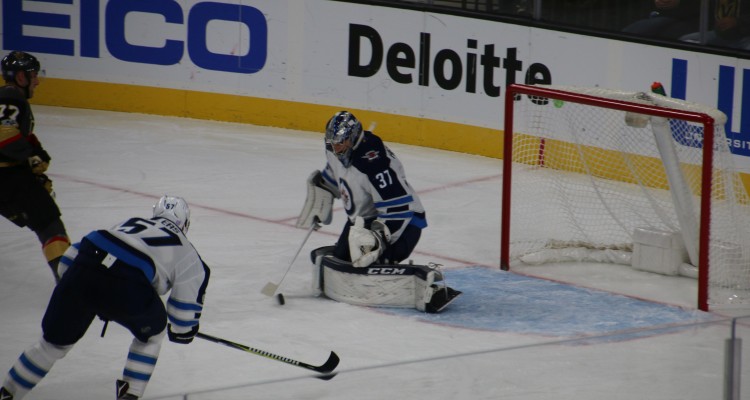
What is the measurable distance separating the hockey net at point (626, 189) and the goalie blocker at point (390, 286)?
102 cm

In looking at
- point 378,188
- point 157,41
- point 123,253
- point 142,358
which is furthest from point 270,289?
A: point 157,41

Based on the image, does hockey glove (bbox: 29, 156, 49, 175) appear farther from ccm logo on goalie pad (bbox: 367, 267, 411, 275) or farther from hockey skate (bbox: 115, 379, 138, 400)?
hockey skate (bbox: 115, 379, 138, 400)

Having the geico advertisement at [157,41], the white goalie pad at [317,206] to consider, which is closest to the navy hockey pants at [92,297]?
the white goalie pad at [317,206]

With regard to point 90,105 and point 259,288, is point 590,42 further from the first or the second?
point 90,105

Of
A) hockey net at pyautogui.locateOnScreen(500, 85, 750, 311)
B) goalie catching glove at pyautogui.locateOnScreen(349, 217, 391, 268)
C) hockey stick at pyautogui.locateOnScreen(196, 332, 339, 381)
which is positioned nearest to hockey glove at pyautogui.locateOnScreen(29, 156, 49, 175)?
goalie catching glove at pyautogui.locateOnScreen(349, 217, 391, 268)

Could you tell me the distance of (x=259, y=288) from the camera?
6.20 metres

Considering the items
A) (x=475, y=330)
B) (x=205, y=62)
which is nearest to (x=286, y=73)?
(x=205, y=62)

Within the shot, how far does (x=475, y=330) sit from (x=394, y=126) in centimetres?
431

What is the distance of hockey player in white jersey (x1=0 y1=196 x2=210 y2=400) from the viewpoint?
416cm

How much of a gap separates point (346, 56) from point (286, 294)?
3.97 metres

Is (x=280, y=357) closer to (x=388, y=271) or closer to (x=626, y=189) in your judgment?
(x=388, y=271)

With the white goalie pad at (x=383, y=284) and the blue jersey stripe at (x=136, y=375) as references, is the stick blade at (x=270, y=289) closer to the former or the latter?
the white goalie pad at (x=383, y=284)

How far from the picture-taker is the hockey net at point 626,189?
240 inches

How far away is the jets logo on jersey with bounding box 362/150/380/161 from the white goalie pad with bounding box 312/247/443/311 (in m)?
0.50
